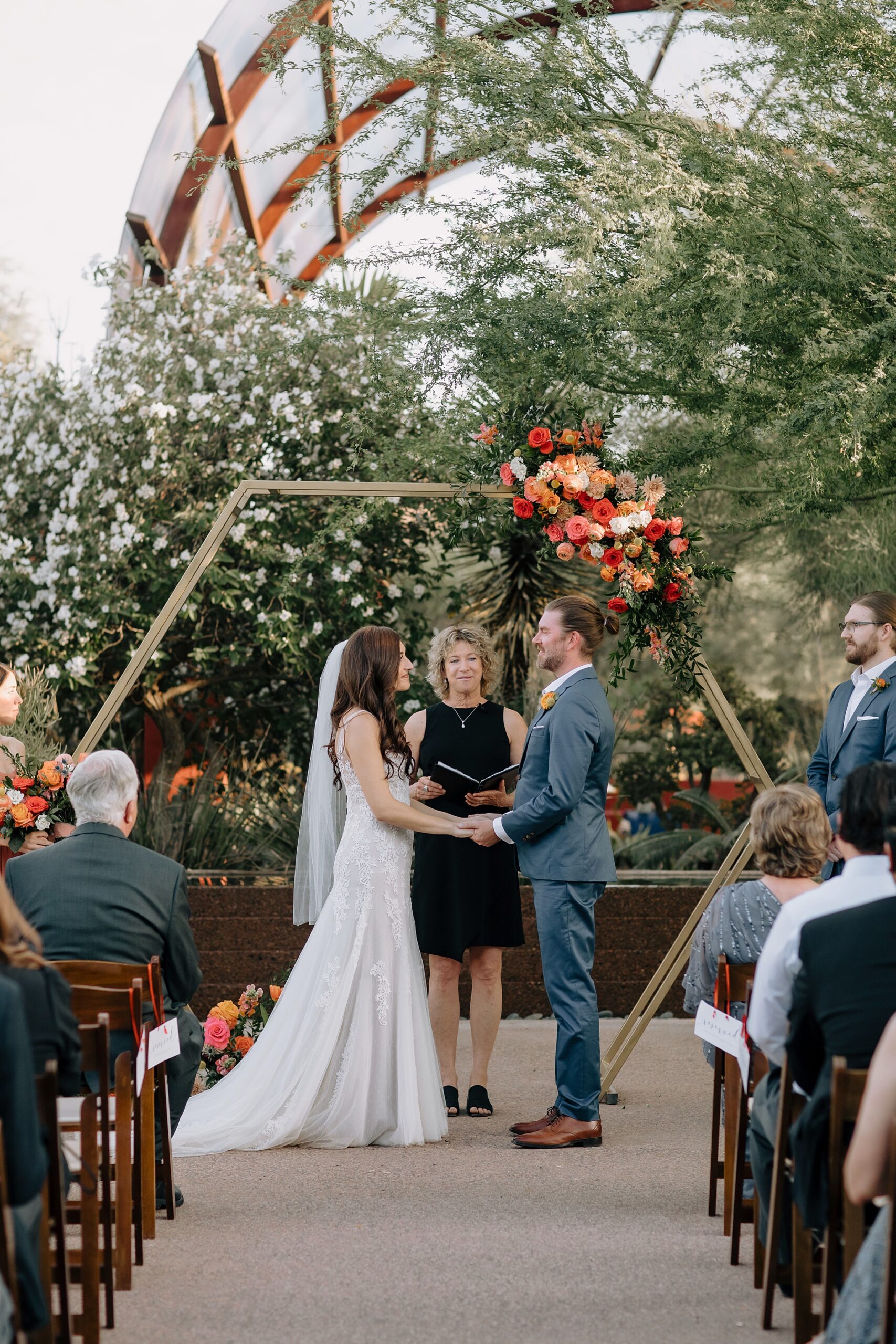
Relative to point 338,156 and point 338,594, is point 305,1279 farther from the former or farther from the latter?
point 338,594

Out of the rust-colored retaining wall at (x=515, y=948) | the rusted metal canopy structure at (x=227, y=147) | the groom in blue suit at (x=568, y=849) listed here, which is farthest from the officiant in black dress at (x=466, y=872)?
the rusted metal canopy structure at (x=227, y=147)

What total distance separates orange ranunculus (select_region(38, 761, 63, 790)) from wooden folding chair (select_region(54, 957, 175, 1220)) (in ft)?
6.03

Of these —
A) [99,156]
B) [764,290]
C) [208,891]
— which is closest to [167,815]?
[208,891]

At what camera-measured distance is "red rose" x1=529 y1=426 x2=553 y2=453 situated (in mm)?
5602

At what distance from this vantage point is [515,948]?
7637 millimetres

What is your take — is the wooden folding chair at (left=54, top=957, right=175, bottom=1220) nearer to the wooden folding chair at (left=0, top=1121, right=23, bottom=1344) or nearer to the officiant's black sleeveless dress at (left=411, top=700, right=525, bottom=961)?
the wooden folding chair at (left=0, top=1121, right=23, bottom=1344)

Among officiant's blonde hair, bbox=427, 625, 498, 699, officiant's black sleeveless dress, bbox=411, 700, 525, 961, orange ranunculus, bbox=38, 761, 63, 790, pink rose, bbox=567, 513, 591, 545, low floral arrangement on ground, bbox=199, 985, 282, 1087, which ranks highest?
pink rose, bbox=567, 513, 591, 545

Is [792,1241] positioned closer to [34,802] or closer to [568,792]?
[568,792]

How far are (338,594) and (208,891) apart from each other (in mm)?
2277

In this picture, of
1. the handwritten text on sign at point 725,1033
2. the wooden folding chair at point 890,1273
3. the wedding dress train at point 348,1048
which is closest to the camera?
the wooden folding chair at point 890,1273

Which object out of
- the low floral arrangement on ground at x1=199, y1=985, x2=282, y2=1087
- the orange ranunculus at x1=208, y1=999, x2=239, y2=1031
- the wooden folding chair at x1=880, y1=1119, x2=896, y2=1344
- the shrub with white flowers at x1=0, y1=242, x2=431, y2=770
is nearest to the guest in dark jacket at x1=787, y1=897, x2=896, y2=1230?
the wooden folding chair at x1=880, y1=1119, x2=896, y2=1344

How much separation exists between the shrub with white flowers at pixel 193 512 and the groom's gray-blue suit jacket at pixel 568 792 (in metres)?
3.68

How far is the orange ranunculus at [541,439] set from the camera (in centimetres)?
560

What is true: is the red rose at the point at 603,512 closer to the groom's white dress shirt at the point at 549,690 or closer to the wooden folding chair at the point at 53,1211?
the groom's white dress shirt at the point at 549,690
